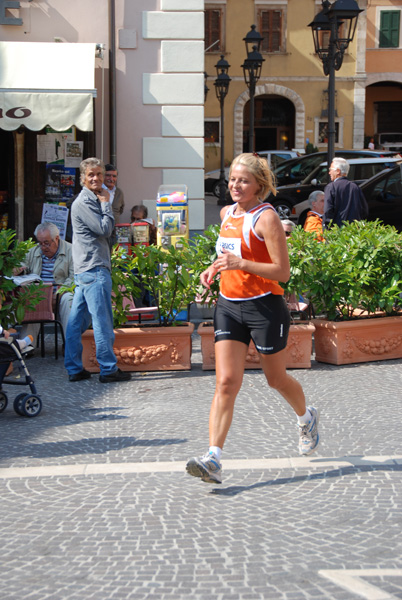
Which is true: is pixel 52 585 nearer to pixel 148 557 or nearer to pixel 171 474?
pixel 148 557

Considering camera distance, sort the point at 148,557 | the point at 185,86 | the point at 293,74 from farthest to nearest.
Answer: the point at 293,74 → the point at 185,86 → the point at 148,557

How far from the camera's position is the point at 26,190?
13664 mm

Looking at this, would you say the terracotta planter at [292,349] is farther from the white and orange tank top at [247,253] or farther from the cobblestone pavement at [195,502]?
the white and orange tank top at [247,253]

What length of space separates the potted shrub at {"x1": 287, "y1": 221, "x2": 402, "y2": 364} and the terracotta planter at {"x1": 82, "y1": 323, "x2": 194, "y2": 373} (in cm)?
119

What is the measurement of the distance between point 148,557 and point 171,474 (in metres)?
1.25

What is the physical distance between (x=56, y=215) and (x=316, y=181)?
440 inches

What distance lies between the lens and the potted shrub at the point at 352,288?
28.6 feet

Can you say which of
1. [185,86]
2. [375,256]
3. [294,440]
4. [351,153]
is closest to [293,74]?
[351,153]

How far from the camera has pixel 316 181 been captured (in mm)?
23094

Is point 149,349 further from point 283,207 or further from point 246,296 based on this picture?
point 283,207

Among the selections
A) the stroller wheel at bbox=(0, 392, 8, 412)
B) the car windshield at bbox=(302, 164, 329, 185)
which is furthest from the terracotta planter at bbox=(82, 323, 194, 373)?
the car windshield at bbox=(302, 164, 329, 185)

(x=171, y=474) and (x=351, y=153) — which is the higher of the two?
(x=351, y=153)

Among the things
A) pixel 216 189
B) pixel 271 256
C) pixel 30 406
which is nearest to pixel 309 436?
pixel 271 256

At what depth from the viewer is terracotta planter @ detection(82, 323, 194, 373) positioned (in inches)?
334
